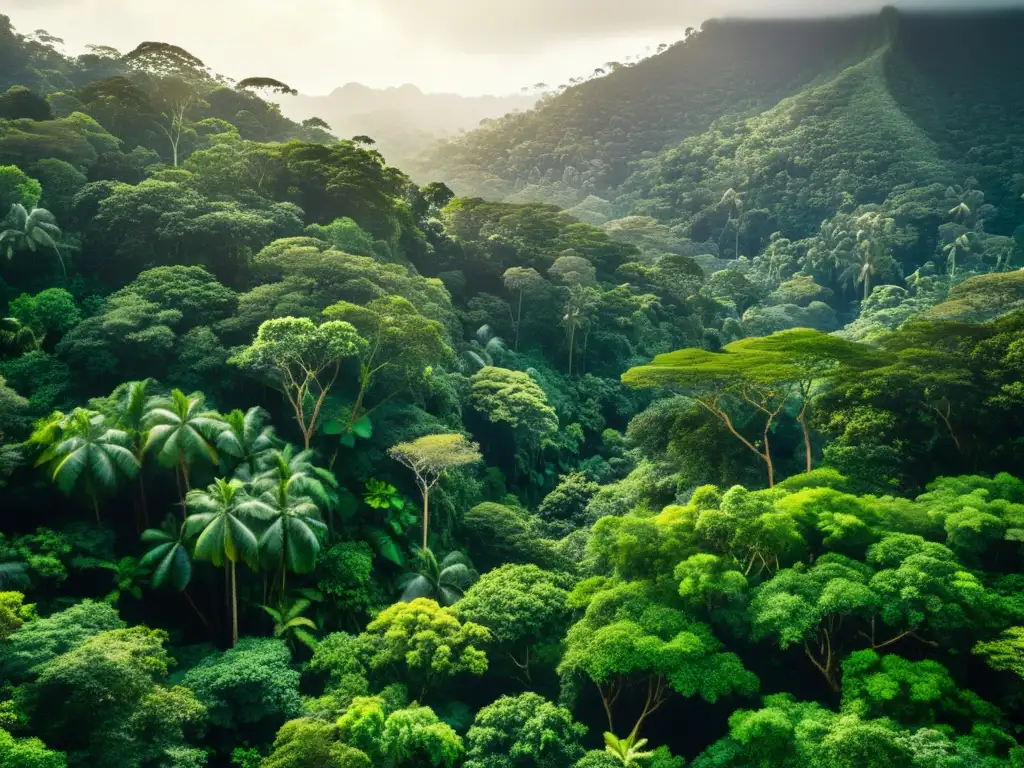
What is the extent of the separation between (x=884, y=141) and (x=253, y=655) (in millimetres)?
96226

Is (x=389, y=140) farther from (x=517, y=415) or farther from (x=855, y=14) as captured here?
(x=517, y=415)

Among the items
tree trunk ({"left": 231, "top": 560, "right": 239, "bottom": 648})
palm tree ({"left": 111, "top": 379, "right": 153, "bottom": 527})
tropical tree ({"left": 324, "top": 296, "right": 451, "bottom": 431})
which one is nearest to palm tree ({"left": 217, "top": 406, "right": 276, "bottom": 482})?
palm tree ({"left": 111, "top": 379, "right": 153, "bottom": 527})

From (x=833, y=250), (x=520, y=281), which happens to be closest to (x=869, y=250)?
(x=833, y=250)

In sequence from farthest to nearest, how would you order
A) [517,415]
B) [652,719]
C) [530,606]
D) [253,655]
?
[517,415] < [530,606] < [652,719] < [253,655]

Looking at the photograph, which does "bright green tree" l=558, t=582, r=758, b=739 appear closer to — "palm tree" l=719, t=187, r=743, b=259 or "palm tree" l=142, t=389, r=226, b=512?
"palm tree" l=142, t=389, r=226, b=512

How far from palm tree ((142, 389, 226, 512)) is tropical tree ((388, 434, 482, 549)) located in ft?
20.1

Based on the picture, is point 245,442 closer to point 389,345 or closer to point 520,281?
point 389,345

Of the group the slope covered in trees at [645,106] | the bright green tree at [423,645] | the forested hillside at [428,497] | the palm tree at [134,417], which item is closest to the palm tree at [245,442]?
the forested hillside at [428,497]

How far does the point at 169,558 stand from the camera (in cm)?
1898

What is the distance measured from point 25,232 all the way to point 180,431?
1554cm

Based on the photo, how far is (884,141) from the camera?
295 ft

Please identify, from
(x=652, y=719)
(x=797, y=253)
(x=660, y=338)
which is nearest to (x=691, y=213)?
(x=797, y=253)

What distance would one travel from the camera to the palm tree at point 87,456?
18.8m

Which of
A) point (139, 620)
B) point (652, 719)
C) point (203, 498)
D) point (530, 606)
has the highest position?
point (203, 498)
